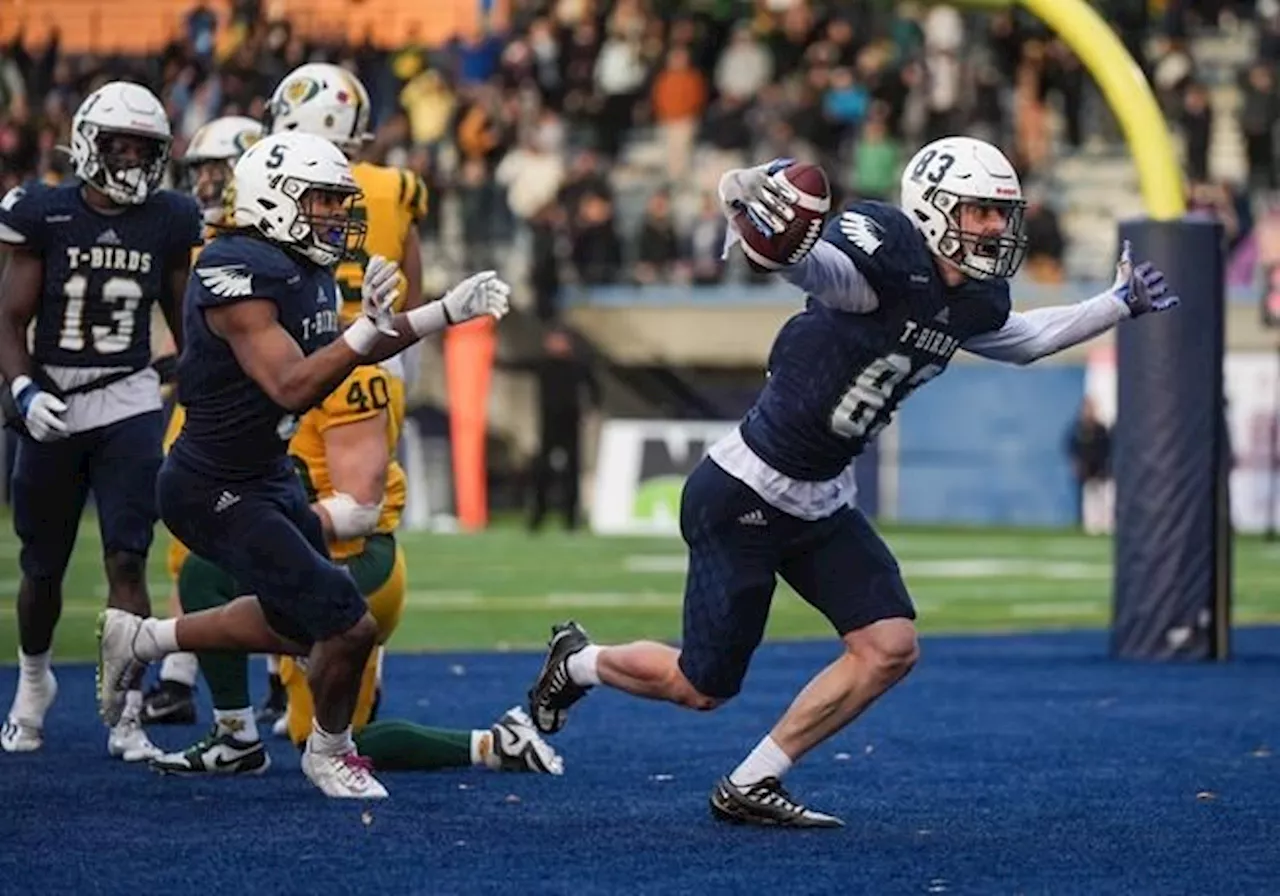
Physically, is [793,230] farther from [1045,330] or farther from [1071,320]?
[1071,320]

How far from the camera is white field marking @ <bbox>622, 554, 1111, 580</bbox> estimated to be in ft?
57.5

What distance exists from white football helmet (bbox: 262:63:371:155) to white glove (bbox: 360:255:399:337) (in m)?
1.95

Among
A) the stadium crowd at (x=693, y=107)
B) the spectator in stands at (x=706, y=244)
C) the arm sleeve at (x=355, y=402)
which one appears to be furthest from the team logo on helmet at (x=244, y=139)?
the spectator in stands at (x=706, y=244)

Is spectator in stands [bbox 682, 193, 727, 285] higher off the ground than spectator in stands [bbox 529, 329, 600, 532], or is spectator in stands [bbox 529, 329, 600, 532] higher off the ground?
spectator in stands [bbox 682, 193, 727, 285]

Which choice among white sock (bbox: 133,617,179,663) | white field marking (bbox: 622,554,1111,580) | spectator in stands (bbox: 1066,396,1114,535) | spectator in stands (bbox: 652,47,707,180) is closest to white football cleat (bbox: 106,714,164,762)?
white sock (bbox: 133,617,179,663)

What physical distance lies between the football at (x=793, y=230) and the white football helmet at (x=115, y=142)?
2.65m

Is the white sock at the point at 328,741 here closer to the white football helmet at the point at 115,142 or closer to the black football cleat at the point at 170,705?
the white football helmet at the point at 115,142

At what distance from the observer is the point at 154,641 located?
762 cm

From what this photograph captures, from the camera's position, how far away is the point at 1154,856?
644 centimetres

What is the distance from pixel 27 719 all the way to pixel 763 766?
8.22 feet

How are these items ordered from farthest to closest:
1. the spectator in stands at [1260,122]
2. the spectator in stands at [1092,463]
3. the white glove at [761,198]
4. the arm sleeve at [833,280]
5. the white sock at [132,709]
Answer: the spectator in stands at [1260,122] → the spectator in stands at [1092,463] → the white sock at [132,709] → the arm sleeve at [833,280] → the white glove at [761,198]

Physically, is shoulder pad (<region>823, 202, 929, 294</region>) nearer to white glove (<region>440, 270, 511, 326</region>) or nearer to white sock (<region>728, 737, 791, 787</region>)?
white glove (<region>440, 270, 511, 326</region>)

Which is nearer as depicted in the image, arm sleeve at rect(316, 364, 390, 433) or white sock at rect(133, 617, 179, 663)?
white sock at rect(133, 617, 179, 663)

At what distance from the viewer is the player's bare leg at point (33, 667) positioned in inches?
331
